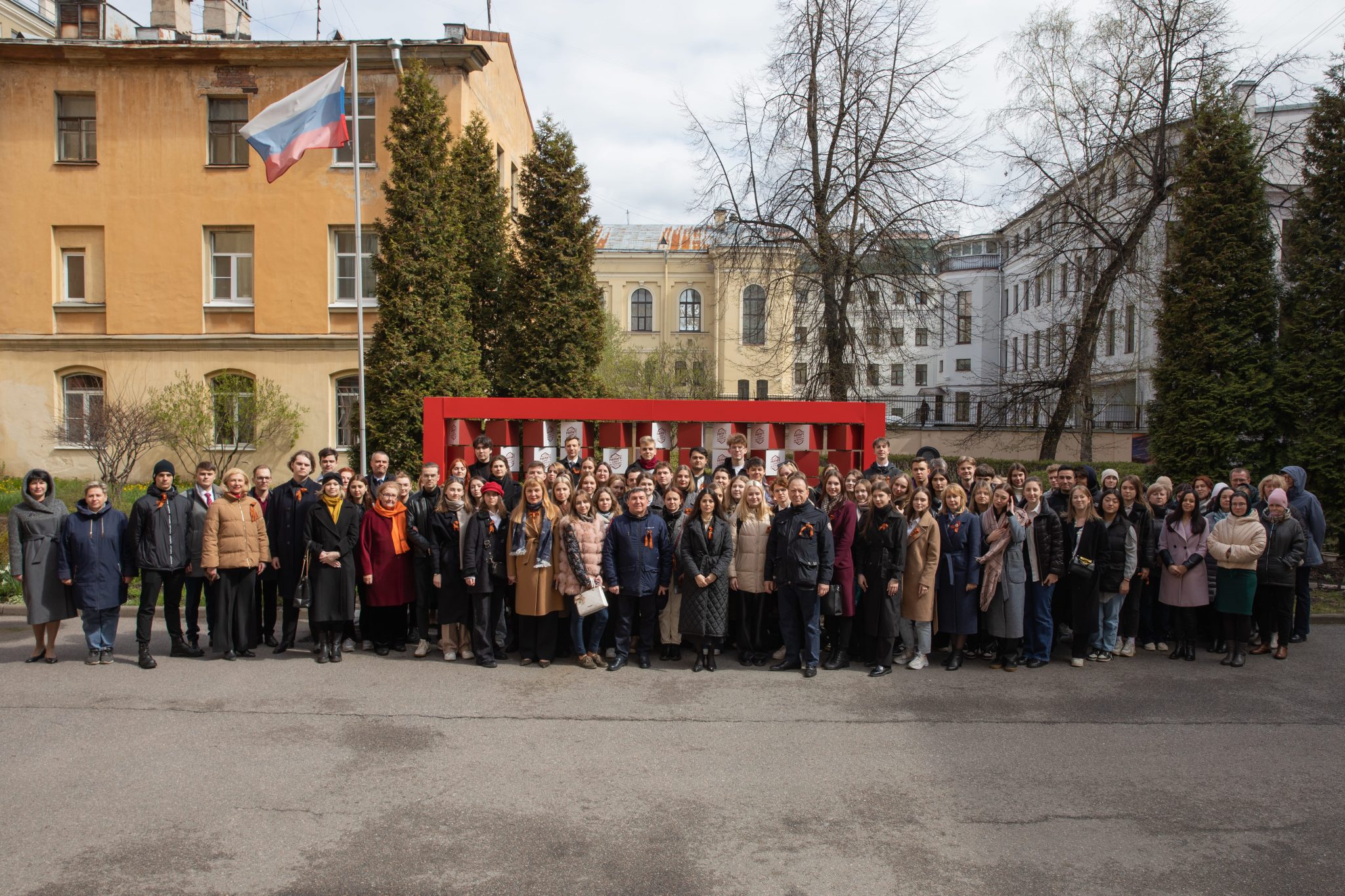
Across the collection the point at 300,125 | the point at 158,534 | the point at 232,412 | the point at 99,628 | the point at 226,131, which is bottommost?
the point at 99,628

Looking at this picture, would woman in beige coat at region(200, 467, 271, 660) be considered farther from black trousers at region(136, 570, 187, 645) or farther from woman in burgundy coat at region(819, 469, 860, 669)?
woman in burgundy coat at region(819, 469, 860, 669)

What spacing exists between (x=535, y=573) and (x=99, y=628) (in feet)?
13.5

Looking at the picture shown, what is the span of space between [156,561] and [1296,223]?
16.4 metres

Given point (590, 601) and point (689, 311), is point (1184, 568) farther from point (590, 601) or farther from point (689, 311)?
point (689, 311)

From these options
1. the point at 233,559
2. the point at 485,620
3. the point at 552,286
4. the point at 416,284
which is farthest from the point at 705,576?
the point at 552,286

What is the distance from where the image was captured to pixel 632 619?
889 centimetres

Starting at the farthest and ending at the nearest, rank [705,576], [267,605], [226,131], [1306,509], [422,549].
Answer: [226,131] < [1306,509] < [267,605] < [422,549] < [705,576]

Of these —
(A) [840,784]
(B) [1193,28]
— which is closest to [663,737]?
(A) [840,784]

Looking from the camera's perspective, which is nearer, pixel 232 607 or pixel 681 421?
pixel 232 607

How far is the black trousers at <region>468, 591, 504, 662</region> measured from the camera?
8609mm

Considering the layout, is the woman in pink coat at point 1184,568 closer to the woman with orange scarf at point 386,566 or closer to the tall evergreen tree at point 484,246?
the woman with orange scarf at point 386,566

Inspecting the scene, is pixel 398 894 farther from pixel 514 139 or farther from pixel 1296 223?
pixel 514 139

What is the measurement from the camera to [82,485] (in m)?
22.2

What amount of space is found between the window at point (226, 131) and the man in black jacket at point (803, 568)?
20.4m
